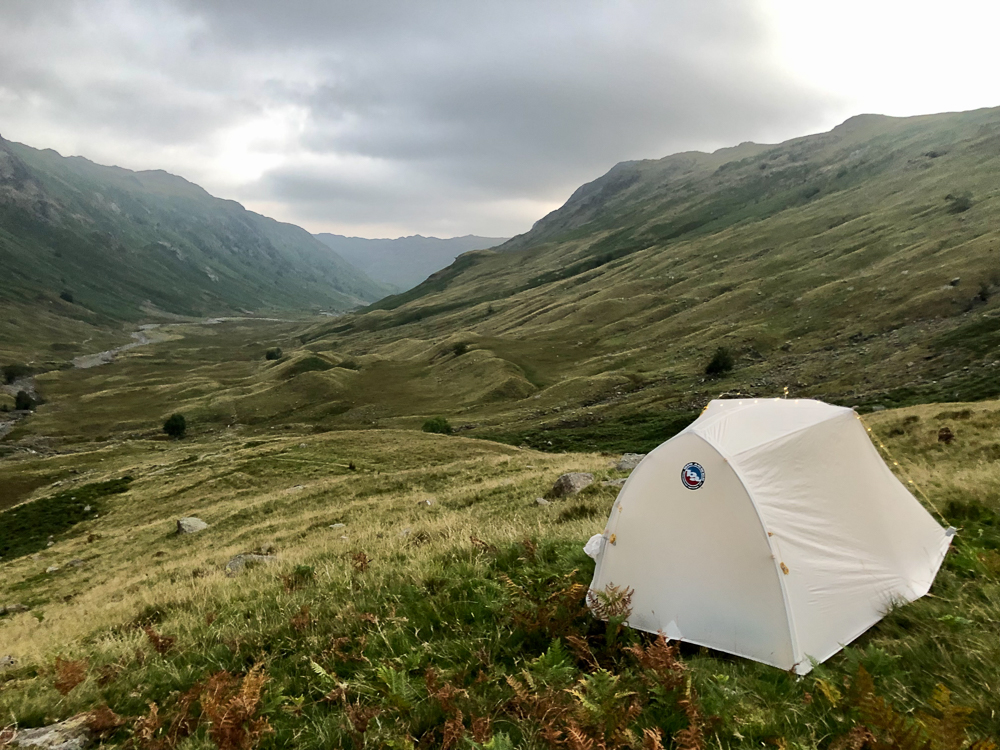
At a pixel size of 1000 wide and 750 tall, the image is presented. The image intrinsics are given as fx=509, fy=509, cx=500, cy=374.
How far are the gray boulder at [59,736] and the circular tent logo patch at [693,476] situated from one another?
24.9 feet

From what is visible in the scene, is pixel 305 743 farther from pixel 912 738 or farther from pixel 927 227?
pixel 927 227

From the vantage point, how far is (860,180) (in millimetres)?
179250

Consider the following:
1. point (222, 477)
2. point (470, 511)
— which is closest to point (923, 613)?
point (470, 511)

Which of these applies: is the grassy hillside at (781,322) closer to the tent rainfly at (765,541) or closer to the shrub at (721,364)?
the shrub at (721,364)

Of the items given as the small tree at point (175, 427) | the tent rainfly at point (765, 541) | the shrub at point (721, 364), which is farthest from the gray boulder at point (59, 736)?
the small tree at point (175, 427)

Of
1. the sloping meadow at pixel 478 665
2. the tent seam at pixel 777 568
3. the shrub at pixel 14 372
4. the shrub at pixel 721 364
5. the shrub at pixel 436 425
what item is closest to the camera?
the sloping meadow at pixel 478 665

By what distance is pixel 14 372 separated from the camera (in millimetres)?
→ 133625

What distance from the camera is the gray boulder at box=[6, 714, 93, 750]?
505cm

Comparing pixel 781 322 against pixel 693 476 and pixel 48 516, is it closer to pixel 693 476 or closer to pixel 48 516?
pixel 693 476

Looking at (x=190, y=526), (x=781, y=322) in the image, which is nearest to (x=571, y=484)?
(x=190, y=526)

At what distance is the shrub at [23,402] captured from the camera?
105m

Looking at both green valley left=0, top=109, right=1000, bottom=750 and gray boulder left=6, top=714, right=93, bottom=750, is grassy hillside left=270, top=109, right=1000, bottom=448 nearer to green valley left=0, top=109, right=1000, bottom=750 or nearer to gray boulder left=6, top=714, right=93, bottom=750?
green valley left=0, top=109, right=1000, bottom=750

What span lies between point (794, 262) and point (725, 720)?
453ft

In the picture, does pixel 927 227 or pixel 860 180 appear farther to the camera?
pixel 860 180
